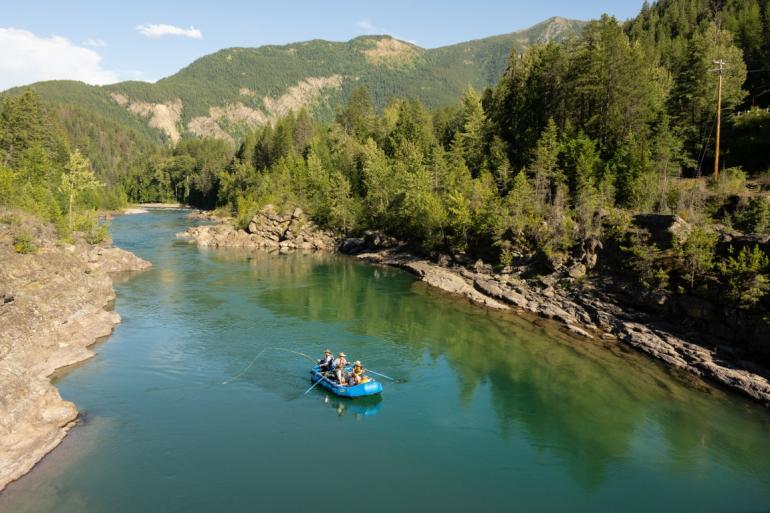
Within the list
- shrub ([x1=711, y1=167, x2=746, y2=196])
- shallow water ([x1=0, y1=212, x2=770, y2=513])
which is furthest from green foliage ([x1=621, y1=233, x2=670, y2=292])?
shrub ([x1=711, y1=167, x2=746, y2=196])

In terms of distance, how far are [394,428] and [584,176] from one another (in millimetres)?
41545

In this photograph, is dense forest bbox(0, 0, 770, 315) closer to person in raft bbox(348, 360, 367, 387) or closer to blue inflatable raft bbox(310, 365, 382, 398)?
blue inflatable raft bbox(310, 365, 382, 398)

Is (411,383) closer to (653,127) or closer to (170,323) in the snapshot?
(170,323)

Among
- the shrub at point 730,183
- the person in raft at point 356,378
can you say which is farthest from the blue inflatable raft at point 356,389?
the shrub at point 730,183

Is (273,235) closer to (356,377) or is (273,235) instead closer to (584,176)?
(584,176)

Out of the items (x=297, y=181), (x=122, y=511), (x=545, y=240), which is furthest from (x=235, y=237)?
(x=122, y=511)

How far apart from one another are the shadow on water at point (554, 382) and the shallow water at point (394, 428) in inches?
5.2

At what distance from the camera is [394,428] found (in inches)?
1032

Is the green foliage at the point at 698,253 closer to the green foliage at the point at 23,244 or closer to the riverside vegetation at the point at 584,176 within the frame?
the riverside vegetation at the point at 584,176

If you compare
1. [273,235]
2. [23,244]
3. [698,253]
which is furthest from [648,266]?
[273,235]

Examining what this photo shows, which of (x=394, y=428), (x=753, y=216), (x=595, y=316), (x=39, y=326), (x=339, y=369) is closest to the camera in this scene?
(x=394, y=428)

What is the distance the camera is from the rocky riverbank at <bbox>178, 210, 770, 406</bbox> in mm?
33000

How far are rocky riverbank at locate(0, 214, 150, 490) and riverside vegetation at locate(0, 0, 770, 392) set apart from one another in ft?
39.9

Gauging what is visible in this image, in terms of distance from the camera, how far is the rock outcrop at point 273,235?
8662 cm
